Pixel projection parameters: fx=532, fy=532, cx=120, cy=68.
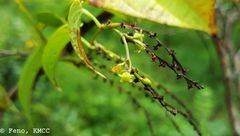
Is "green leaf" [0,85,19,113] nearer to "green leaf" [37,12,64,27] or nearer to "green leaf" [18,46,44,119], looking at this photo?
"green leaf" [18,46,44,119]

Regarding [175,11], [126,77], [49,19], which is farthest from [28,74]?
[175,11]

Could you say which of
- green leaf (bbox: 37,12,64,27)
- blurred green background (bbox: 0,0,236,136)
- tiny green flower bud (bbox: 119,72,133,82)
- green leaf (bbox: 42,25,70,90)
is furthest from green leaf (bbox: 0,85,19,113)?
tiny green flower bud (bbox: 119,72,133,82)

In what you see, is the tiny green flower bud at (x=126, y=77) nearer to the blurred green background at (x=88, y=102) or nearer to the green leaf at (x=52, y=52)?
the green leaf at (x=52, y=52)

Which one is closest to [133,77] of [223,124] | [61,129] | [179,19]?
[179,19]

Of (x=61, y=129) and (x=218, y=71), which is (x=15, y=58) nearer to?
(x=61, y=129)

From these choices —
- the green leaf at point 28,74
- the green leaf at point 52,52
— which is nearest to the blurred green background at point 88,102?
the green leaf at point 28,74

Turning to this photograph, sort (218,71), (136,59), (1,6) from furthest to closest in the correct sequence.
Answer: (218,71), (1,6), (136,59)

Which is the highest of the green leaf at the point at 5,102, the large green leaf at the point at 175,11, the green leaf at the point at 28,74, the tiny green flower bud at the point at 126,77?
the large green leaf at the point at 175,11
